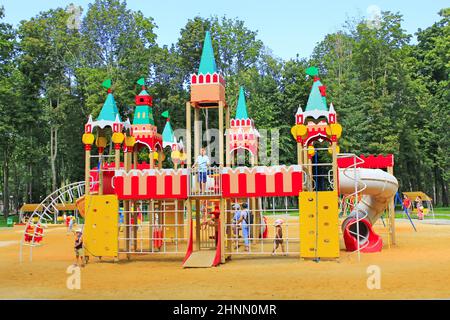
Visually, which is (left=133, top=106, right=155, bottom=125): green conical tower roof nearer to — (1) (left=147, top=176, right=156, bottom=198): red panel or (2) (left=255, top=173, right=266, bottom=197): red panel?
(1) (left=147, top=176, right=156, bottom=198): red panel

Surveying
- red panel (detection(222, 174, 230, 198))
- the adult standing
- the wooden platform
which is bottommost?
the wooden platform

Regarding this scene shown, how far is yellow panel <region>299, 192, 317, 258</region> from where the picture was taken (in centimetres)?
1633

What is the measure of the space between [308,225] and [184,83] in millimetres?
41249

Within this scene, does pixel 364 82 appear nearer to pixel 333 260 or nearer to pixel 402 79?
pixel 402 79

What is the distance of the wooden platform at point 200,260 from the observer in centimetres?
1580

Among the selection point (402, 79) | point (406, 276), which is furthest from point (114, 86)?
point (406, 276)

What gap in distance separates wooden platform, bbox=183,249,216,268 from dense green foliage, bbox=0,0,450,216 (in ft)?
112

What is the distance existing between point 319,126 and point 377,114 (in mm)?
34384

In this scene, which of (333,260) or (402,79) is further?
(402,79)

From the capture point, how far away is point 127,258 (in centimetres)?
1916

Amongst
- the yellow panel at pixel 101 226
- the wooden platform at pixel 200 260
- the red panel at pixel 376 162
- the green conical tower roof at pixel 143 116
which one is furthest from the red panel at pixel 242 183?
the green conical tower roof at pixel 143 116

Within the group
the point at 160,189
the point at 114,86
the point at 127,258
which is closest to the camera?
the point at 160,189

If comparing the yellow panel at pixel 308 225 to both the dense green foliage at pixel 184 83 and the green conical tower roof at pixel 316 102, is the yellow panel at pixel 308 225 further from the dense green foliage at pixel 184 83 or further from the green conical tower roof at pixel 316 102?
the dense green foliage at pixel 184 83

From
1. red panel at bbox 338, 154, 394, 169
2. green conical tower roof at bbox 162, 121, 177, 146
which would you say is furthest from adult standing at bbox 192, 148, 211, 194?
green conical tower roof at bbox 162, 121, 177, 146
